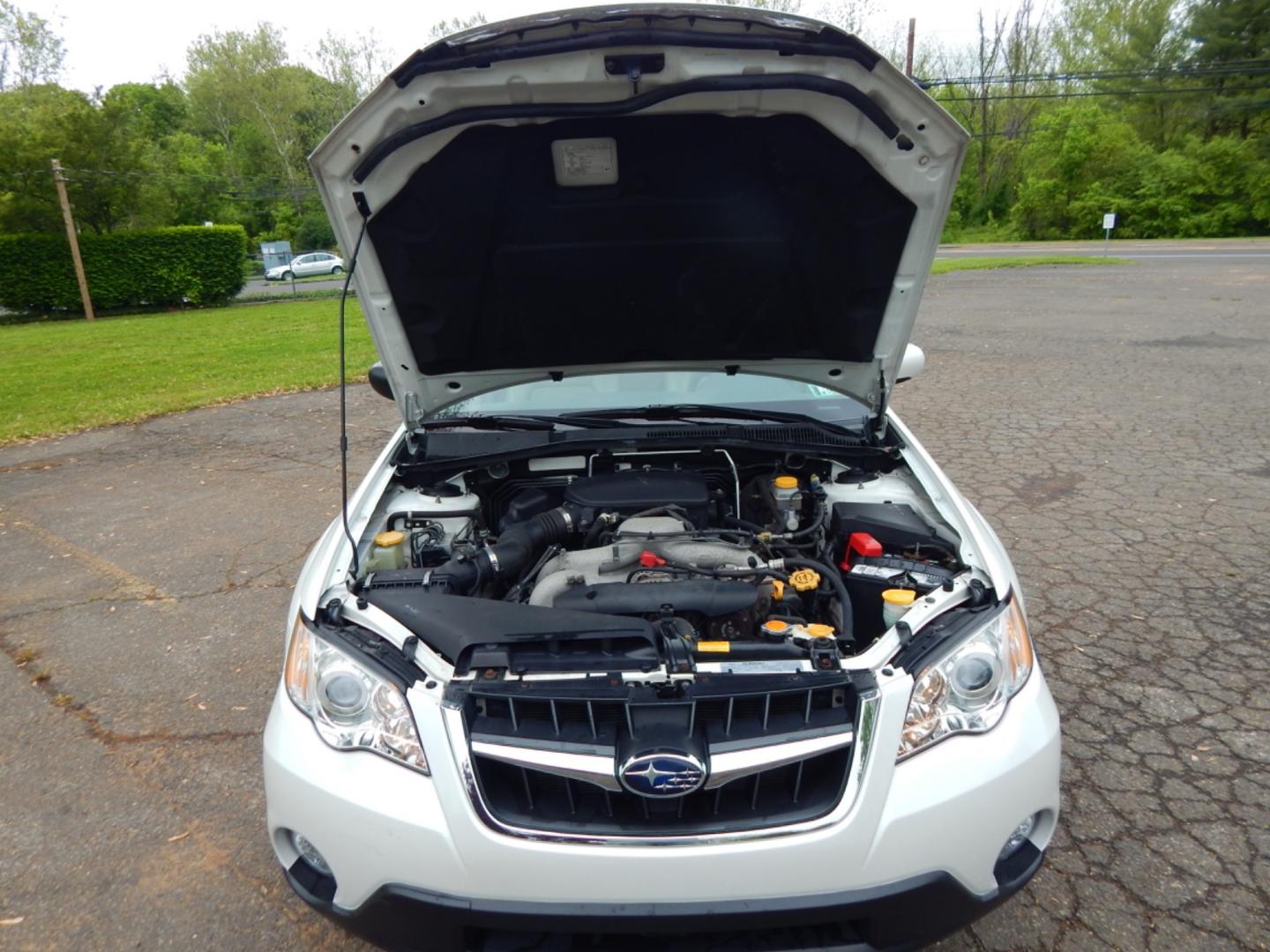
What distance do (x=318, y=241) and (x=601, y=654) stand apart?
45980 mm

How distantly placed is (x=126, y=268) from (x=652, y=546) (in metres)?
26.0

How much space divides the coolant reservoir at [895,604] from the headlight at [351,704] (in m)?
1.24

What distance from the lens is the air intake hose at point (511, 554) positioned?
2393 millimetres

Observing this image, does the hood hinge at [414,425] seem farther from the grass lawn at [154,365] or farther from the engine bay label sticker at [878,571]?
the grass lawn at [154,365]

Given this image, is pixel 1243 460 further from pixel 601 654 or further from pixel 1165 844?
pixel 601 654

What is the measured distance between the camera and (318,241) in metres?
42.7

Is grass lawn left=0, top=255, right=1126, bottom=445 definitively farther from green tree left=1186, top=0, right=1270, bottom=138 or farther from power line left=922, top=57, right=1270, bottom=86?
green tree left=1186, top=0, right=1270, bottom=138

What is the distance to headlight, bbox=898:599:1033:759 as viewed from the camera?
1761 mm

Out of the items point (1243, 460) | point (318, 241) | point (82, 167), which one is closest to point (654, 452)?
point (1243, 460)

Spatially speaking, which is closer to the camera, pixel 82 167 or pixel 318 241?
pixel 82 167

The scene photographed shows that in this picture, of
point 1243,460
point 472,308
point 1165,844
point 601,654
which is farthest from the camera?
point 1243,460

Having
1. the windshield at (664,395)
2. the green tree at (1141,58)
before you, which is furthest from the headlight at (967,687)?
the green tree at (1141,58)

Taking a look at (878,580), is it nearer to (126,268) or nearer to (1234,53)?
(126,268)

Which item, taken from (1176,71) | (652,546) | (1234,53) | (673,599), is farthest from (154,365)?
(1234,53)
